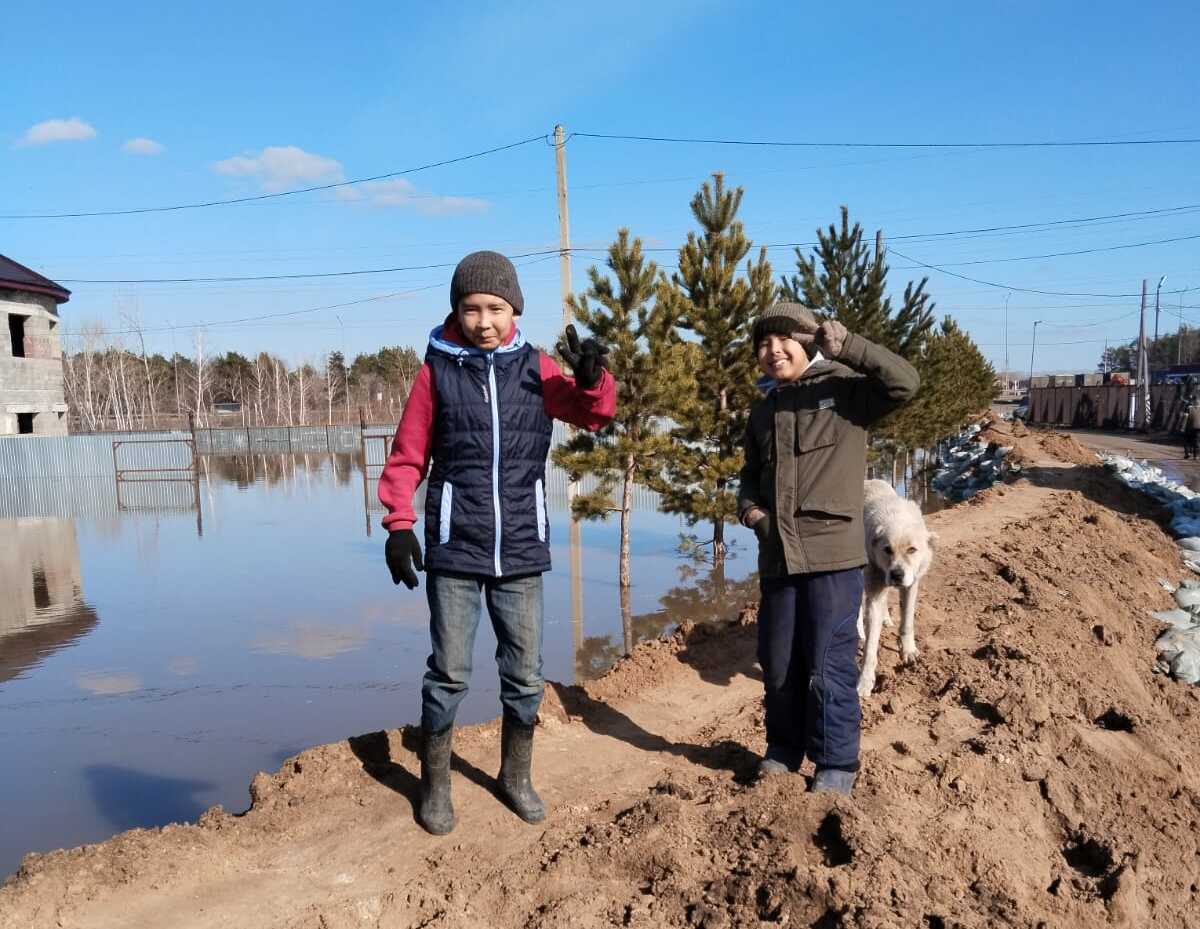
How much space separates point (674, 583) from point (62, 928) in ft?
33.9

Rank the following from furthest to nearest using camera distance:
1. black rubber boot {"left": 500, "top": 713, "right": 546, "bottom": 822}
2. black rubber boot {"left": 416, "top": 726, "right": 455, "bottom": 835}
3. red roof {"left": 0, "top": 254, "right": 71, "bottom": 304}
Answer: red roof {"left": 0, "top": 254, "right": 71, "bottom": 304}, black rubber boot {"left": 500, "top": 713, "right": 546, "bottom": 822}, black rubber boot {"left": 416, "top": 726, "right": 455, "bottom": 835}

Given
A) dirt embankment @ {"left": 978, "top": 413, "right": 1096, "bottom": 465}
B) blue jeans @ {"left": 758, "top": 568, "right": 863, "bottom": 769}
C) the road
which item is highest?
blue jeans @ {"left": 758, "top": 568, "right": 863, "bottom": 769}

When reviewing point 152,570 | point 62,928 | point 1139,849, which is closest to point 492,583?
point 62,928

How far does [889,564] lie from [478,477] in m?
2.90

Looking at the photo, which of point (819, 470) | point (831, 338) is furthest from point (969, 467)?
point (831, 338)

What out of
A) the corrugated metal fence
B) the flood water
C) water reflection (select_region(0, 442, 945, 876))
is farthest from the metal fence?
the corrugated metal fence

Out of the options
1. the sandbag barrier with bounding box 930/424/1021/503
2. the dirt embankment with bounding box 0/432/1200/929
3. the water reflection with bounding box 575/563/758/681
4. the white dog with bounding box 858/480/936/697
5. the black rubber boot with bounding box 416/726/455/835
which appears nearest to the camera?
the dirt embankment with bounding box 0/432/1200/929

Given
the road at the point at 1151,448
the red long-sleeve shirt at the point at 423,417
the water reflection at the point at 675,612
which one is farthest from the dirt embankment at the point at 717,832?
the road at the point at 1151,448

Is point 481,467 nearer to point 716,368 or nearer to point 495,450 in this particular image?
point 495,450

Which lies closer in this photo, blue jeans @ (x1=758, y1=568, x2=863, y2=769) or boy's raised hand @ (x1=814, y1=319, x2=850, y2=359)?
boy's raised hand @ (x1=814, y1=319, x2=850, y2=359)

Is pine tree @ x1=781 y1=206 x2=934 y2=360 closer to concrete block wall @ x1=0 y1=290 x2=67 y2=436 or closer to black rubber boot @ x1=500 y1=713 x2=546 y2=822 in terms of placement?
black rubber boot @ x1=500 y1=713 x2=546 y2=822

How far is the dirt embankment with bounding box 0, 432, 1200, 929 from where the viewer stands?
9.22 ft

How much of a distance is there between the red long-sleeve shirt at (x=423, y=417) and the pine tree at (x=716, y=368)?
9227 mm

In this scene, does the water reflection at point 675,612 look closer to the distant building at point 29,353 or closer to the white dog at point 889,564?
the white dog at point 889,564
